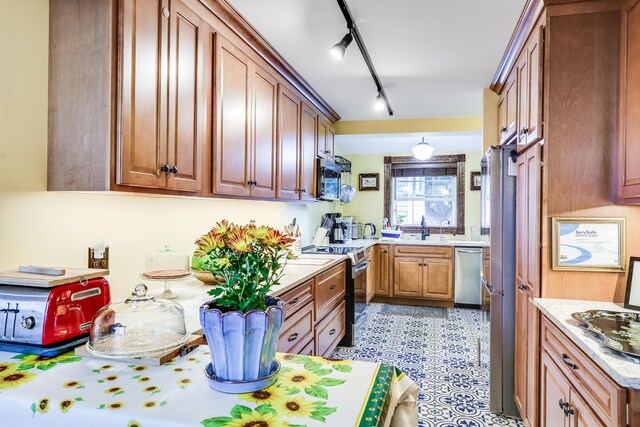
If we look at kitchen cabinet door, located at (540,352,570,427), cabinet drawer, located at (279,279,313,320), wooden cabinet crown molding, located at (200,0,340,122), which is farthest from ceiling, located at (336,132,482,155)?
kitchen cabinet door, located at (540,352,570,427)

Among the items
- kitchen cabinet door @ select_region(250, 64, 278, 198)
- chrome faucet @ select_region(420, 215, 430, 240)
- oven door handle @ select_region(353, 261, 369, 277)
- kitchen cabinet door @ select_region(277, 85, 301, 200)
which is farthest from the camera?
chrome faucet @ select_region(420, 215, 430, 240)

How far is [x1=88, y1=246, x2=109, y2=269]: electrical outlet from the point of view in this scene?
167 centimetres

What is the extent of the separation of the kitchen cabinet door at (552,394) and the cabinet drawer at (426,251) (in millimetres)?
3272

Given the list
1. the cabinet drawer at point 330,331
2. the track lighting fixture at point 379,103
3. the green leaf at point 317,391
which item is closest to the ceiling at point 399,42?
the track lighting fixture at point 379,103

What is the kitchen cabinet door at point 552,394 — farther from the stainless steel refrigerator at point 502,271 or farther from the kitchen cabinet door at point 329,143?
the kitchen cabinet door at point 329,143

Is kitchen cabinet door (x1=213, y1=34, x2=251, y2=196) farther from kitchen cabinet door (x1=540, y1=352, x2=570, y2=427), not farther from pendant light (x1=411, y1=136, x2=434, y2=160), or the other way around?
pendant light (x1=411, y1=136, x2=434, y2=160)

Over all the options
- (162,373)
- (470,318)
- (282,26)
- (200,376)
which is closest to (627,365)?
(200,376)

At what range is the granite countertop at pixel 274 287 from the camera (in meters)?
1.53

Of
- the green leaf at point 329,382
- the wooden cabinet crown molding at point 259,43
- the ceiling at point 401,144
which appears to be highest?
the wooden cabinet crown molding at point 259,43

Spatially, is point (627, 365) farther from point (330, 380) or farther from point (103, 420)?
point (103, 420)

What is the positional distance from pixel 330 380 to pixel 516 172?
1879 millimetres

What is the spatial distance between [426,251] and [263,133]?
324 cm

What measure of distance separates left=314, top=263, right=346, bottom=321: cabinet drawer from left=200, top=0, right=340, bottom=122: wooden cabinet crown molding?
1524 mm

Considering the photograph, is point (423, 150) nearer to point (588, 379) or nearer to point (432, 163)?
point (432, 163)
